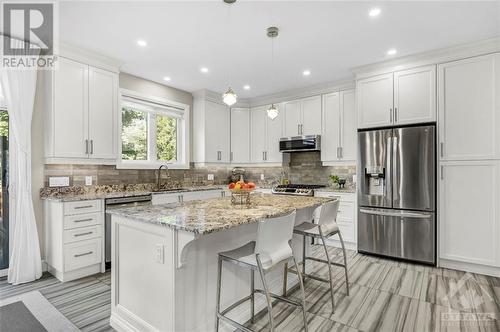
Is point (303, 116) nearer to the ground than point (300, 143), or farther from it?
farther from it

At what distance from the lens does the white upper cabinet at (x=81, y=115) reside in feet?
10.4

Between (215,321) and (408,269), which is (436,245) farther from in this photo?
(215,321)

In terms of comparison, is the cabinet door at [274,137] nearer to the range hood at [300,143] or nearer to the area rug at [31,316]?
the range hood at [300,143]

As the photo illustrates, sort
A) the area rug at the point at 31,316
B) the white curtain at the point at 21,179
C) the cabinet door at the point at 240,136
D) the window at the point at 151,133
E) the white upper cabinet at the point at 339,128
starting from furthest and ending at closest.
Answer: the cabinet door at the point at 240,136 → the white upper cabinet at the point at 339,128 → the window at the point at 151,133 → the white curtain at the point at 21,179 → the area rug at the point at 31,316

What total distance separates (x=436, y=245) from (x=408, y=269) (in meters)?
0.48

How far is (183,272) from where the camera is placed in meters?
1.80

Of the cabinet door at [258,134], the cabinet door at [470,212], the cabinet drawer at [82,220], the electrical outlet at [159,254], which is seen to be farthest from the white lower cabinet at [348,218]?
the cabinet drawer at [82,220]

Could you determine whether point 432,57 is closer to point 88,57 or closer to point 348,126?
point 348,126

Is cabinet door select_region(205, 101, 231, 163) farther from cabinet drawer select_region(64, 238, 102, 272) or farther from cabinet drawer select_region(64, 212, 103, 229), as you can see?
cabinet drawer select_region(64, 238, 102, 272)

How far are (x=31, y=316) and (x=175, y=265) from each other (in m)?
1.63

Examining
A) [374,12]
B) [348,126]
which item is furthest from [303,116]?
[374,12]

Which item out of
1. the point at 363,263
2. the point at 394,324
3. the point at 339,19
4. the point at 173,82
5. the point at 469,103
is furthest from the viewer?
the point at 173,82

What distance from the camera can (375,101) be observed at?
3865 mm

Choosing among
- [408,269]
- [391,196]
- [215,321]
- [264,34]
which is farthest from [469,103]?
[215,321]
